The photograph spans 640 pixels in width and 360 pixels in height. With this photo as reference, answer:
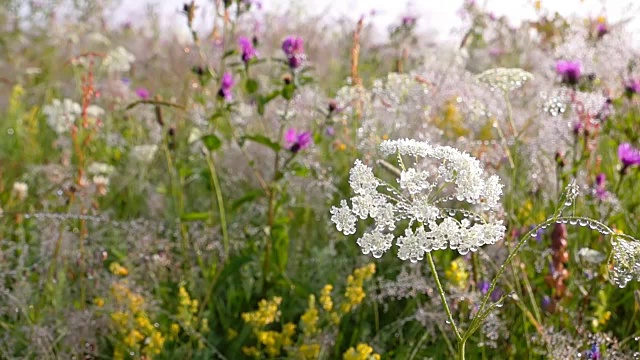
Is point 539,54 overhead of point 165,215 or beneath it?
overhead

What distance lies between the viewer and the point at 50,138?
394cm

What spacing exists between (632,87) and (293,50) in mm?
1092

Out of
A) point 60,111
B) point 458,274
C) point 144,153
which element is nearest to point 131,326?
point 458,274

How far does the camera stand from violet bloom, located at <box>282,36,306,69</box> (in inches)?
78.4

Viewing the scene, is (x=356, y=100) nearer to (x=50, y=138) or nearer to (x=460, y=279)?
(x=460, y=279)

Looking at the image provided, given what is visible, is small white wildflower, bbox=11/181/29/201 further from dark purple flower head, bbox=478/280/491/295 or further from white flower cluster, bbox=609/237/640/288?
white flower cluster, bbox=609/237/640/288

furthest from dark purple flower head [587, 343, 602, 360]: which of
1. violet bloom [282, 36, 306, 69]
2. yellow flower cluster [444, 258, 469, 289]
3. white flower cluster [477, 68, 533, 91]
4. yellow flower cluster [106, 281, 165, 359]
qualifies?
violet bloom [282, 36, 306, 69]

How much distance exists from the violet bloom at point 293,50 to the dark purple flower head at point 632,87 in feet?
3.45

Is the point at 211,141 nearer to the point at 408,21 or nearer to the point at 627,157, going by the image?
the point at 627,157

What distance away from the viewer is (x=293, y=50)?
2016mm

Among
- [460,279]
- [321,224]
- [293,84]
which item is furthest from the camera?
[321,224]

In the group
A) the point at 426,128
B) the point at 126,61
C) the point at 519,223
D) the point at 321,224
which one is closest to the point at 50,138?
the point at 126,61

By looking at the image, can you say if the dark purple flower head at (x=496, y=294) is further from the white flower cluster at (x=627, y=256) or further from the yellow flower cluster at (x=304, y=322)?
the white flower cluster at (x=627, y=256)

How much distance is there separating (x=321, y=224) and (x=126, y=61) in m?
1.56
